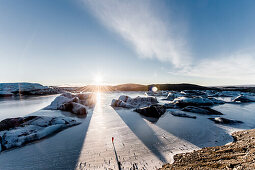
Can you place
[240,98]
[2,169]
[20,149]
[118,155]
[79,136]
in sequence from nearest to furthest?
[2,169], [118,155], [20,149], [79,136], [240,98]

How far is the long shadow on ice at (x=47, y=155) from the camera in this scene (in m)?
2.77

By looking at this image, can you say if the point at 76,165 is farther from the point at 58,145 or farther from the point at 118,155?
the point at 58,145

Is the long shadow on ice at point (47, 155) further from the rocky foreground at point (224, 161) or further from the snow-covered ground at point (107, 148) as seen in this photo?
the rocky foreground at point (224, 161)

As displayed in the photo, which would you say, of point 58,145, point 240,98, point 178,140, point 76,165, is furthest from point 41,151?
point 240,98

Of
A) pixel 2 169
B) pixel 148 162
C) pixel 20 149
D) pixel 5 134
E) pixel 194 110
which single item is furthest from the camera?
pixel 194 110

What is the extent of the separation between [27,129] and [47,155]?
2325mm

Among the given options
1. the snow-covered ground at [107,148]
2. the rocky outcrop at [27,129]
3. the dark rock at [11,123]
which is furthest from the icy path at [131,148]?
the dark rock at [11,123]

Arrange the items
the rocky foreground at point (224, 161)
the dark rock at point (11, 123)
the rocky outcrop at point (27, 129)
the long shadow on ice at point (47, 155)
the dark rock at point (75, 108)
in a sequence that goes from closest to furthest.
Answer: the rocky foreground at point (224, 161) < the long shadow on ice at point (47, 155) < the rocky outcrop at point (27, 129) < the dark rock at point (11, 123) < the dark rock at point (75, 108)

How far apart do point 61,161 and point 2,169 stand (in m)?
1.52

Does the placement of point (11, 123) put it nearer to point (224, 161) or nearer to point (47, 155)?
point (47, 155)

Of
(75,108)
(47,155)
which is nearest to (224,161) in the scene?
(47,155)

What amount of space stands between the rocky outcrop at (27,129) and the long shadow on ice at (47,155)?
1.13ft

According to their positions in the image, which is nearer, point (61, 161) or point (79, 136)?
point (61, 161)

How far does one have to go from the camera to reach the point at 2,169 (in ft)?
8.76
